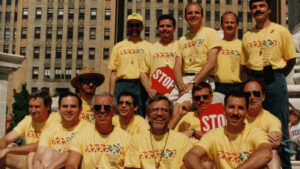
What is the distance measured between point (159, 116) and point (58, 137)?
5.44 ft

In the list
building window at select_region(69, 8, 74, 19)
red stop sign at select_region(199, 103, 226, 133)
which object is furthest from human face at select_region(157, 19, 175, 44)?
building window at select_region(69, 8, 74, 19)

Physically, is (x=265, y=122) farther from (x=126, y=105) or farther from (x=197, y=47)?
(x=126, y=105)

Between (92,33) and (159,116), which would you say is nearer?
(159,116)

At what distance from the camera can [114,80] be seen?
7.59m

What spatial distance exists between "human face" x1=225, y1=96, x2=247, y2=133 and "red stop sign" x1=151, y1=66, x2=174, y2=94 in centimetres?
228

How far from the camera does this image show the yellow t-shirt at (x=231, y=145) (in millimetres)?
4613

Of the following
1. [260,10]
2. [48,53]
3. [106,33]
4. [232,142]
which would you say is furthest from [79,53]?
[232,142]

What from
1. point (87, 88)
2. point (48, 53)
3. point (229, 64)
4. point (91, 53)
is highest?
point (48, 53)

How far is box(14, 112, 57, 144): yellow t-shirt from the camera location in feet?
21.2

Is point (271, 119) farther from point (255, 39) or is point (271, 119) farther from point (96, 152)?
point (96, 152)

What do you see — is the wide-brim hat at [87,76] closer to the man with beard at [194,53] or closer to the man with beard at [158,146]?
the man with beard at [194,53]

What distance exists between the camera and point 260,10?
5820 millimetres

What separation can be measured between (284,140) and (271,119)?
0.49 meters

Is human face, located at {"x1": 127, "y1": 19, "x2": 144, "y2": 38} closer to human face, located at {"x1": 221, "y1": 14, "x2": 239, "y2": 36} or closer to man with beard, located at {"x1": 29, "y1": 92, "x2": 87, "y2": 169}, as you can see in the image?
human face, located at {"x1": 221, "y1": 14, "x2": 239, "y2": 36}
